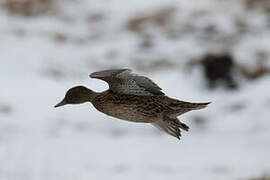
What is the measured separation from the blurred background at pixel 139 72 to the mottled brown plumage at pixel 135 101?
4240mm

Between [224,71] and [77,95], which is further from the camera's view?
[224,71]

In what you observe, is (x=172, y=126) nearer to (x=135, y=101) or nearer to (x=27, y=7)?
(x=135, y=101)

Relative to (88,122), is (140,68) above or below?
above

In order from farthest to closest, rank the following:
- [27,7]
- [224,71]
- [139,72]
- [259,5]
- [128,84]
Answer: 1. [27,7]
2. [259,5]
3. [139,72]
4. [224,71]
5. [128,84]

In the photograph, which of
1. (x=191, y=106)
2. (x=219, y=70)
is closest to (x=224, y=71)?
(x=219, y=70)

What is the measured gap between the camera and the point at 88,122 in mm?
11016

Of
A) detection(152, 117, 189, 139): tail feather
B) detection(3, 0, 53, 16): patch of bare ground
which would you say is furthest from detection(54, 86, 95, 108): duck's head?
detection(3, 0, 53, 16): patch of bare ground

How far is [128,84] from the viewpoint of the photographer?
13.7ft

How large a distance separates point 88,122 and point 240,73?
2939mm

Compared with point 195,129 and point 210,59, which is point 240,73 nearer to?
point 210,59

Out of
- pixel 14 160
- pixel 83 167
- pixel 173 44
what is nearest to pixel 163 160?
pixel 83 167

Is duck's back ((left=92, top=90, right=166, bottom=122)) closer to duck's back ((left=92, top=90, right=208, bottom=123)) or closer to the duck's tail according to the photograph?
duck's back ((left=92, top=90, right=208, bottom=123))

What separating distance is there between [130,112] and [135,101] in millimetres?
104

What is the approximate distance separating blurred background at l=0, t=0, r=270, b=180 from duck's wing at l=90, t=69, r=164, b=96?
14.3 ft
